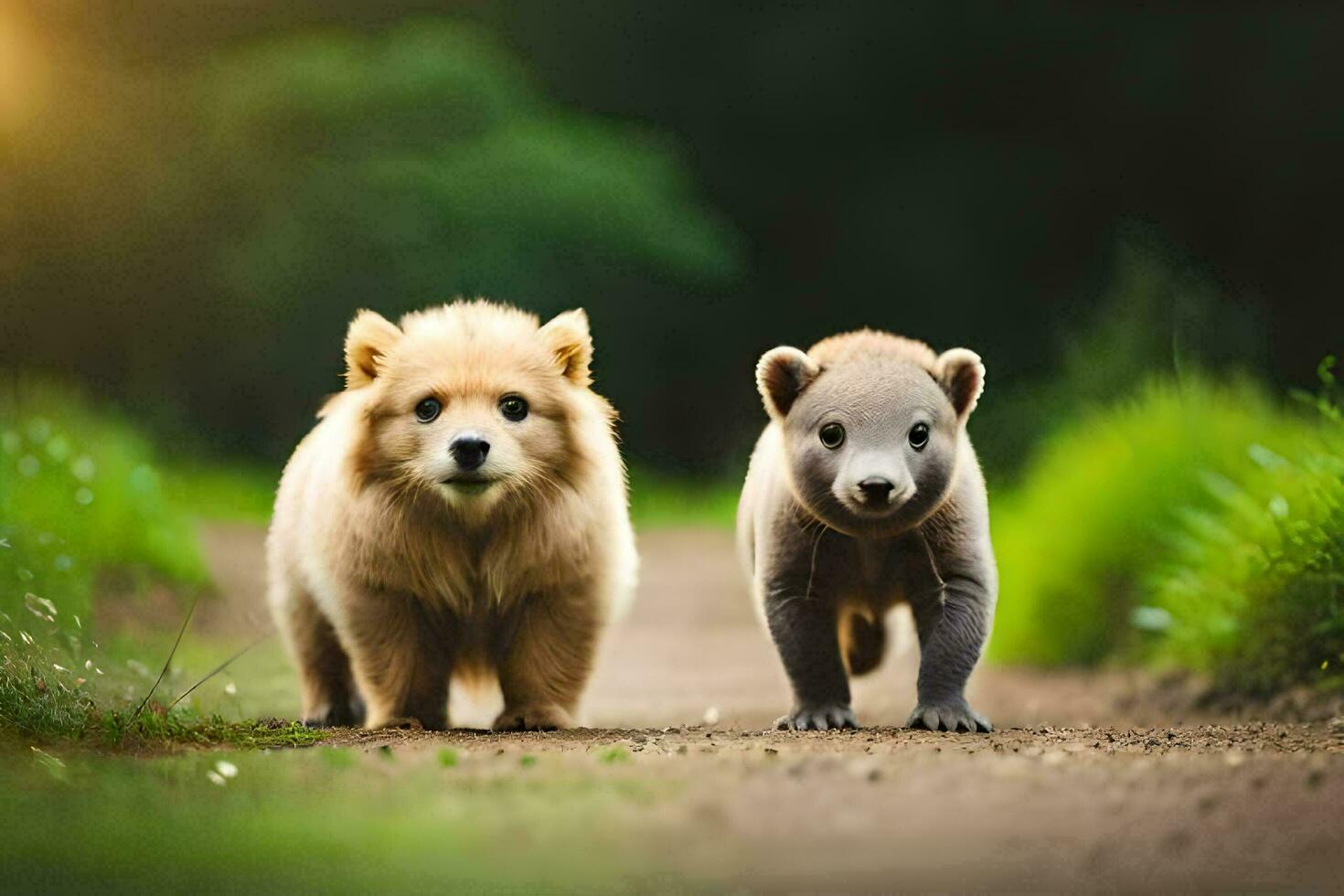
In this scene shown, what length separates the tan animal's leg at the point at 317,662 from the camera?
581 centimetres

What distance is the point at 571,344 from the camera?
5.27 metres

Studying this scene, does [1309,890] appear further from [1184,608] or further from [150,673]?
[1184,608]

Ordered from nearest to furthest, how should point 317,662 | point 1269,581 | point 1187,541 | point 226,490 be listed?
point 317,662 → point 1269,581 → point 1187,541 → point 226,490

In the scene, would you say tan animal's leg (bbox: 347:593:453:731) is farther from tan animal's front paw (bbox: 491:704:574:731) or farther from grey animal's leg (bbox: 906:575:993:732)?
grey animal's leg (bbox: 906:575:993:732)

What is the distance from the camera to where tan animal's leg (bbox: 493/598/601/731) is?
5.20 metres

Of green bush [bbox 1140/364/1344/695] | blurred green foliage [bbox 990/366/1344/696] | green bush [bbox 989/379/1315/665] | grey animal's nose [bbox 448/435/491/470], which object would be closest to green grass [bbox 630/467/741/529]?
blurred green foliage [bbox 990/366/1344/696]

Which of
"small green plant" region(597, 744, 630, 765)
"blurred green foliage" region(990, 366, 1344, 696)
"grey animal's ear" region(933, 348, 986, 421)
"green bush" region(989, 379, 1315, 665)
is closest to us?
"small green plant" region(597, 744, 630, 765)

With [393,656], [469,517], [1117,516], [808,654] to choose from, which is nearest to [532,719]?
[393,656]

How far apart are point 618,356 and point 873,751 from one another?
8846 mm

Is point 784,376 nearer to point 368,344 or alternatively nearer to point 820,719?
point 820,719

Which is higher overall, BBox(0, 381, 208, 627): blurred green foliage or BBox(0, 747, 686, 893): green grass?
BBox(0, 381, 208, 627): blurred green foliage

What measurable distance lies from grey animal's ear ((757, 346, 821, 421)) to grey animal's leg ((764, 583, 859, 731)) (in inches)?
22.6

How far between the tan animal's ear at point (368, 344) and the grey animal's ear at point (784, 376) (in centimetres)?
116

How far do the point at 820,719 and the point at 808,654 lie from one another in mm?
201
